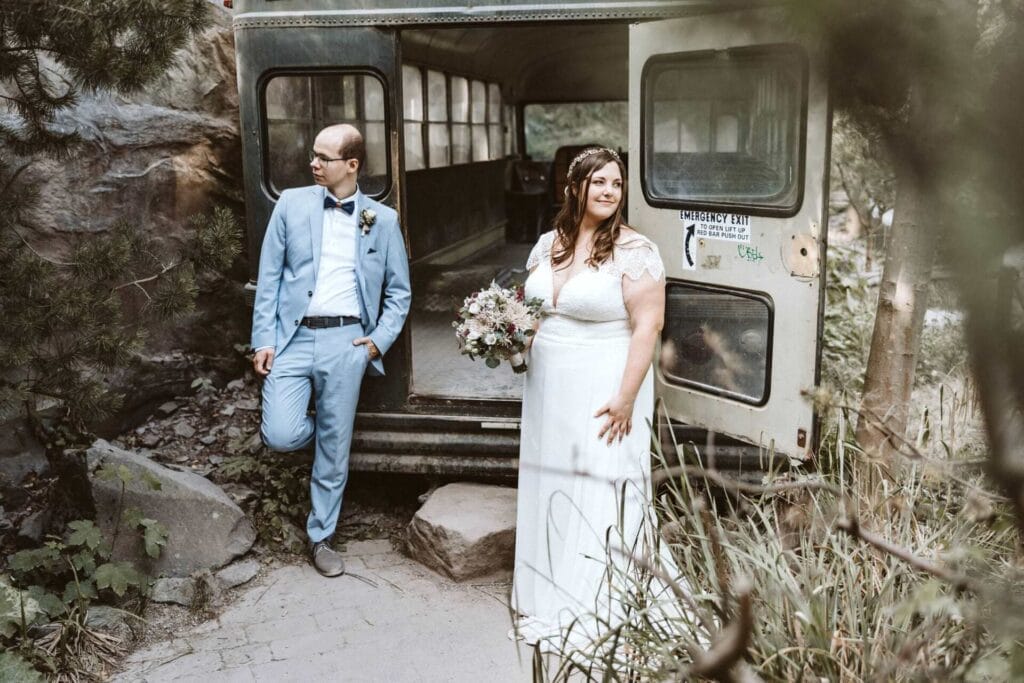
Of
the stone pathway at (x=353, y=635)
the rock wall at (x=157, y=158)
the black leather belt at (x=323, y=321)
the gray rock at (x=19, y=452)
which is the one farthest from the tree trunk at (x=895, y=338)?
the gray rock at (x=19, y=452)

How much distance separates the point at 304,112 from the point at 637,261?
7.12 ft

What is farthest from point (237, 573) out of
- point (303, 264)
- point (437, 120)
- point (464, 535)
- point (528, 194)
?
point (528, 194)

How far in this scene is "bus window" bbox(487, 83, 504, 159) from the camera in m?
11.0

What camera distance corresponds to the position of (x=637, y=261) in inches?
178

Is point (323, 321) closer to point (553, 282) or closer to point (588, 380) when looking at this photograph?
point (553, 282)

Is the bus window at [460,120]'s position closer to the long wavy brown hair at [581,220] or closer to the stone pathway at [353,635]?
the long wavy brown hair at [581,220]

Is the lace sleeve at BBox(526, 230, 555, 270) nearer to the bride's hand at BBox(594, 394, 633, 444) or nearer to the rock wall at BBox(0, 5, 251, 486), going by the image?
the bride's hand at BBox(594, 394, 633, 444)

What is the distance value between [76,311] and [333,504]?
171cm

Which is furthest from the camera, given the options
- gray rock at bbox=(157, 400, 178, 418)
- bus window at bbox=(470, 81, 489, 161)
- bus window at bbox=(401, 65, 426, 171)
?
bus window at bbox=(470, 81, 489, 161)

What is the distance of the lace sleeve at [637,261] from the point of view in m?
4.52

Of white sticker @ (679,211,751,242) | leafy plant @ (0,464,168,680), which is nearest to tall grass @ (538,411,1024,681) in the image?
white sticker @ (679,211,751,242)

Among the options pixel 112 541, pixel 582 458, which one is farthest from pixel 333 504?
pixel 582 458

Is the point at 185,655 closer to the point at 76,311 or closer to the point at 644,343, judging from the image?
the point at 76,311

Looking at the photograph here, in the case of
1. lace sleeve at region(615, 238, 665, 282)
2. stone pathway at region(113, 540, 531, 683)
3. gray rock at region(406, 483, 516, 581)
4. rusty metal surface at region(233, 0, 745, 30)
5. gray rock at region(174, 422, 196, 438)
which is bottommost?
stone pathway at region(113, 540, 531, 683)
